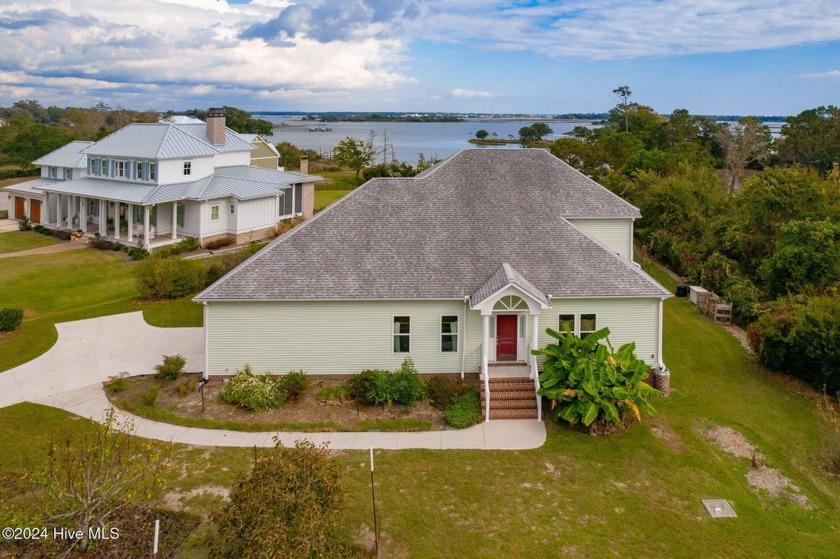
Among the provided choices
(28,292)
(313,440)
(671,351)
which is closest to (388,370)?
(313,440)

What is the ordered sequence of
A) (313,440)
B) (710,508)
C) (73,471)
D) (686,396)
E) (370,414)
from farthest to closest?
(686,396), (370,414), (313,440), (710,508), (73,471)

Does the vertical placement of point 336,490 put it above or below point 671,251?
below

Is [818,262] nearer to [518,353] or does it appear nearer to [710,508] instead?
[518,353]

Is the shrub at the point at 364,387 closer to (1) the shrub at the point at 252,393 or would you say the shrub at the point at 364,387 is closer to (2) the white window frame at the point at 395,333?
(2) the white window frame at the point at 395,333

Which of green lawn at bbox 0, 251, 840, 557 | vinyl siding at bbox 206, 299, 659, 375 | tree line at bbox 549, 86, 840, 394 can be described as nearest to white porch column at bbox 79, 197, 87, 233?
green lawn at bbox 0, 251, 840, 557

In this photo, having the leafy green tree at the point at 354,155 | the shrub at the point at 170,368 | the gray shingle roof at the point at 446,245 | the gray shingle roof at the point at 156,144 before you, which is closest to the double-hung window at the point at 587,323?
the gray shingle roof at the point at 446,245

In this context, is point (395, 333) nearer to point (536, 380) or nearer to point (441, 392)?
point (441, 392)

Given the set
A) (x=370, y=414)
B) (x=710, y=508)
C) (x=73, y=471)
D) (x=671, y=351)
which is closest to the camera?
(x=73, y=471)
